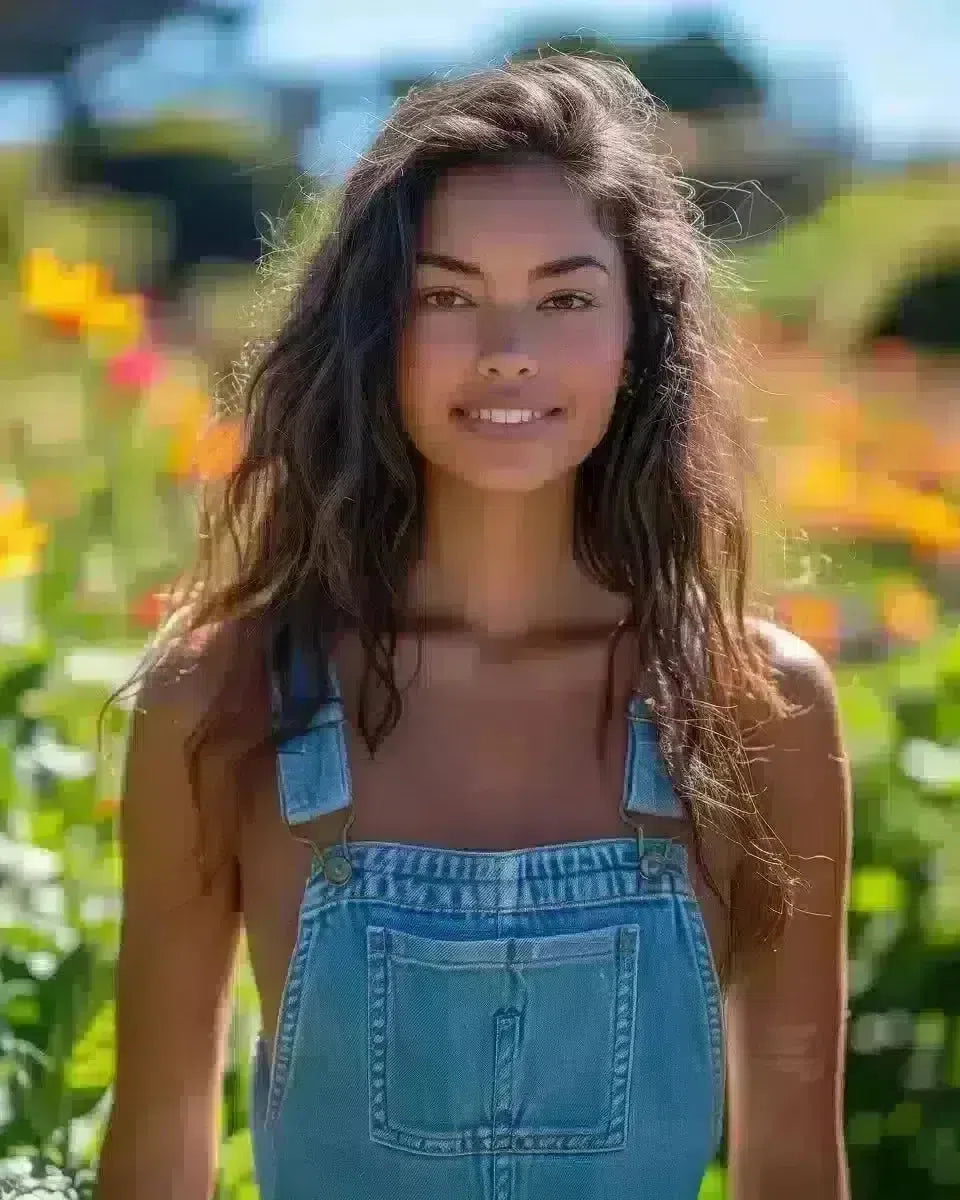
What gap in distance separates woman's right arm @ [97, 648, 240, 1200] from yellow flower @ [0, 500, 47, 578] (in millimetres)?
646

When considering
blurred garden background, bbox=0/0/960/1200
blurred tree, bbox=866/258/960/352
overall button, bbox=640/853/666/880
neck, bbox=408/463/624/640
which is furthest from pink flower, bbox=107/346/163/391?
blurred tree, bbox=866/258/960/352

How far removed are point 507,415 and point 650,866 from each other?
347 millimetres

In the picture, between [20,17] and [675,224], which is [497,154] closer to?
[675,224]

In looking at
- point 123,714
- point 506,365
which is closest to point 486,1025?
point 506,365

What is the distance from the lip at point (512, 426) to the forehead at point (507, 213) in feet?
0.36

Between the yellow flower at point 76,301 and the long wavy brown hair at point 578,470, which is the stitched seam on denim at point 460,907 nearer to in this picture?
the long wavy brown hair at point 578,470

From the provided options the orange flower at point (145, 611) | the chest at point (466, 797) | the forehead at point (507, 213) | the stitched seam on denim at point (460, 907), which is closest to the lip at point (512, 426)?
the forehead at point (507, 213)

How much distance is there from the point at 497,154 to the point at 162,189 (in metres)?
5.39

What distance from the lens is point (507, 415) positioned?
1.14m

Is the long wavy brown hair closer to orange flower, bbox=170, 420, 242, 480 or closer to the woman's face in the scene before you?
the woman's face

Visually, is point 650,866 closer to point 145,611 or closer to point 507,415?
point 507,415

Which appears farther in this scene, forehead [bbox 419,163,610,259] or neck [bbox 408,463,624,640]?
neck [bbox 408,463,624,640]

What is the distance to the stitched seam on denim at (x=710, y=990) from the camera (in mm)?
1225

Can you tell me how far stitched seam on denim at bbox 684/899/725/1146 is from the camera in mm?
1225
